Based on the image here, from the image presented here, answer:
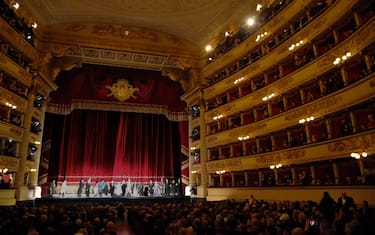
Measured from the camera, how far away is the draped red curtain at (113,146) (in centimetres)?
1994

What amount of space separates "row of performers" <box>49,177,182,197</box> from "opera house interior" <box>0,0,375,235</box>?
92mm

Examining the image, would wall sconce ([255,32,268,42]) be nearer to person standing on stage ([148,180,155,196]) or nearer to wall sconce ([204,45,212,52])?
wall sconce ([204,45,212,52])

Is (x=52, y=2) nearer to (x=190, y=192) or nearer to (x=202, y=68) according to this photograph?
(x=202, y=68)

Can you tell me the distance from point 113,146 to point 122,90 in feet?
13.7

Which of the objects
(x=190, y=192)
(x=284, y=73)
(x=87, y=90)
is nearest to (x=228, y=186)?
(x=190, y=192)

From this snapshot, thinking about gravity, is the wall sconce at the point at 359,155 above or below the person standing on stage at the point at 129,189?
above

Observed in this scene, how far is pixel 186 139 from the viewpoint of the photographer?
20.8 meters

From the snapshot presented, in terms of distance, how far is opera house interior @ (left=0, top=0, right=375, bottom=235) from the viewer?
1095cm

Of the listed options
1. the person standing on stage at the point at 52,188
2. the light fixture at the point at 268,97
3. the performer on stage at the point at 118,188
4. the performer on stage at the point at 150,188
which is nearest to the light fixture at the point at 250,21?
the light fixture at the point at 268,97

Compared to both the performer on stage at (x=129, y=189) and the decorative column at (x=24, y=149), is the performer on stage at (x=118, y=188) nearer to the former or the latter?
the performer on stage at (x=129, y=189)

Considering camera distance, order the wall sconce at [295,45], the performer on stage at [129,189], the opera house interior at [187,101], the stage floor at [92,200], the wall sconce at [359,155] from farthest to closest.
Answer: the performer on stage at [129,189] < the stage floor at [92,200] < the wall sconce at [295,45] < the opera house interior at [187,101] < the wall sconce at [359,155]

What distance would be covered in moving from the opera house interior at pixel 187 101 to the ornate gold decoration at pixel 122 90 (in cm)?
8

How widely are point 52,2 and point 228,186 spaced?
13.6 meters

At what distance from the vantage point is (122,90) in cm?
2044
